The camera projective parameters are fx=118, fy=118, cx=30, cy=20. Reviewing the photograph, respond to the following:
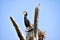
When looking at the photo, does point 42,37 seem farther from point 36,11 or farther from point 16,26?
point 36,11

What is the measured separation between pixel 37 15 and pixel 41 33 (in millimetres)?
1026

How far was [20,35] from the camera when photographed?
1.72 metres

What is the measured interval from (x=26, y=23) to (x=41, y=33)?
39.1 inches

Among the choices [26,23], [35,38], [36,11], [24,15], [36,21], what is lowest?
[26,23]

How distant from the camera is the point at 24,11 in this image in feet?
9.78

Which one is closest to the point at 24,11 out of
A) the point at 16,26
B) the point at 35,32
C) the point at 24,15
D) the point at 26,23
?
the point at 24,15

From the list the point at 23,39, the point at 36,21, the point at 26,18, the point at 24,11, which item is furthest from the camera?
the point at 26,18

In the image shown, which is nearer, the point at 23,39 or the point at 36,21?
the point at 36,21

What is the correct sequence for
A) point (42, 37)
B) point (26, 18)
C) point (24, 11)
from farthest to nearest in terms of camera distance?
point (26, 18) < point (24, 11) < point (42, 37)

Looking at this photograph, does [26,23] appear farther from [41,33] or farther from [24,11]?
[41,33]

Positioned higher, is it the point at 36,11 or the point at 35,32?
the point at 36,11

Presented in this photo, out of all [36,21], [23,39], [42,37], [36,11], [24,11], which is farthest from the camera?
[24,11]

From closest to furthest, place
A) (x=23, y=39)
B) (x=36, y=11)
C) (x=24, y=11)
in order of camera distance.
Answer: (x=36, y=11)
(x=23, y=39)
(x=24, y=11)

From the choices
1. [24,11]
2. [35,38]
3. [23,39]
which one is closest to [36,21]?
[35,38]
